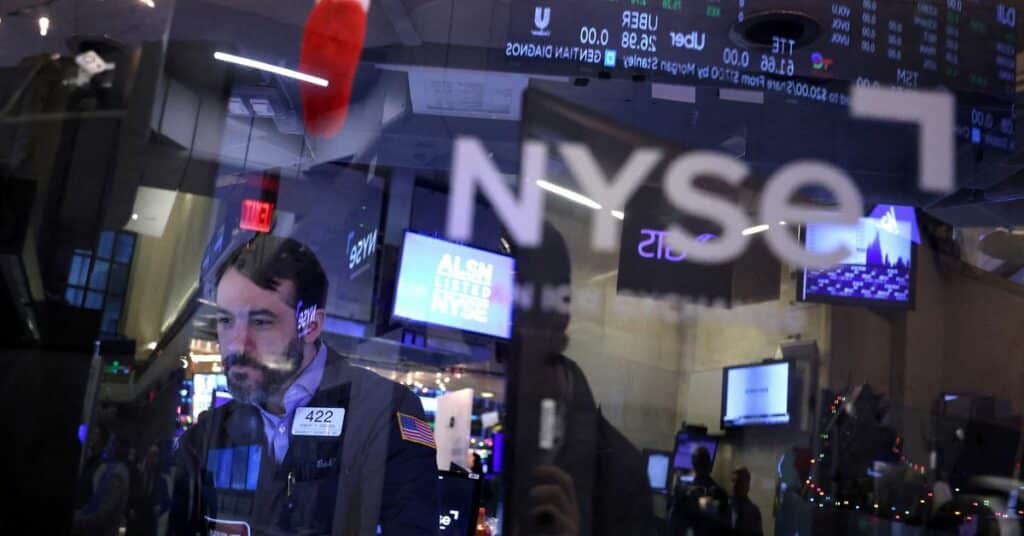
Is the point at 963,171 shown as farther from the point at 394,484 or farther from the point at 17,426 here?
the point at 17,426

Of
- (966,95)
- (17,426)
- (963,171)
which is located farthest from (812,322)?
(17,426)

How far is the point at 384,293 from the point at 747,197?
1.32m

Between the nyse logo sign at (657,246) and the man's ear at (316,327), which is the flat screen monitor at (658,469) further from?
the man's ear at (316,327)

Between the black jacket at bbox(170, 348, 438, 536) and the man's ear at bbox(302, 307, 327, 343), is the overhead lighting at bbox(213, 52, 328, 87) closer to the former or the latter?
the man's ear at bbox(302, 307, 327, 343)

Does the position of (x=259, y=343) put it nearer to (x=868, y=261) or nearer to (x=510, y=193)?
(x=510, y=193)

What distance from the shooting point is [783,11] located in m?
2.11

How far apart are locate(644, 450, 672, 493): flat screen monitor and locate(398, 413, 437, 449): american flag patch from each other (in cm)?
47

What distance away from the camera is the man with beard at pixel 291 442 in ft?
5.95

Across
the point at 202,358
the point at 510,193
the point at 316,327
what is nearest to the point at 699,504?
the point at 510,193

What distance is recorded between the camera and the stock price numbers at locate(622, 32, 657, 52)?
207 centimetres

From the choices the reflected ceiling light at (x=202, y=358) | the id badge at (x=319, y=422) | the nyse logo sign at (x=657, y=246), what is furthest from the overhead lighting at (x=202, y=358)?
the nyse logo sign at (x=657, y=246)

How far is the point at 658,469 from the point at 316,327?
79cm

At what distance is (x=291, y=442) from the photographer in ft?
6.01

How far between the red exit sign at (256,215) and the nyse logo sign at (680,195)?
0.58 metres
